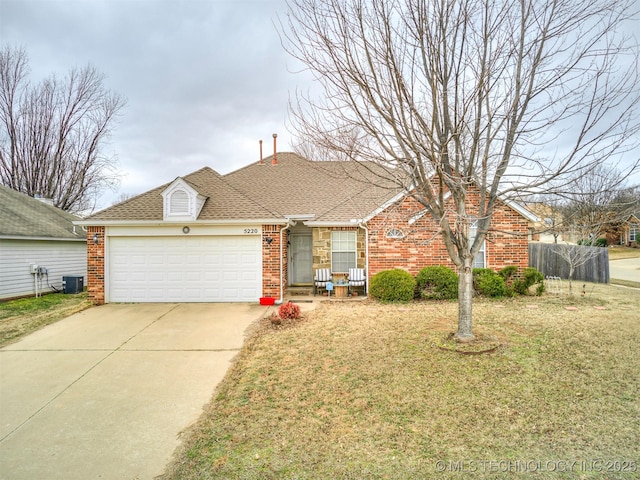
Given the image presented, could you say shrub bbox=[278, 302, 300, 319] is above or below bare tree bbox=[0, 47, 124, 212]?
below

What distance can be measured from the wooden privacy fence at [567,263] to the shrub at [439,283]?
5.11 metres

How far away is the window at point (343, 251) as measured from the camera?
40.2 ft

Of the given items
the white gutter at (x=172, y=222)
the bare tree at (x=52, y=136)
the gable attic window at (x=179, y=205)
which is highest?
the bare tree at (x=52, y=136)

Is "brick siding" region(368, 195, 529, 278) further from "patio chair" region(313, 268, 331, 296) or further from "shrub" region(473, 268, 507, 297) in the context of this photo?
"patio chair" region(313, 268, 331, 296)

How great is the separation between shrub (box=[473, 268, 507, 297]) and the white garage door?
22.4 feet

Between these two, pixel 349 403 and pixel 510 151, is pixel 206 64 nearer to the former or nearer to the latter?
pixel 510 151

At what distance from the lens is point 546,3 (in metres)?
5.02

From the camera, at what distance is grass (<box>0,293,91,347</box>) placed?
26.7 feet

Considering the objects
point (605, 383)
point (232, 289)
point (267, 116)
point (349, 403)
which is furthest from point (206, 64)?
point (605, 383)

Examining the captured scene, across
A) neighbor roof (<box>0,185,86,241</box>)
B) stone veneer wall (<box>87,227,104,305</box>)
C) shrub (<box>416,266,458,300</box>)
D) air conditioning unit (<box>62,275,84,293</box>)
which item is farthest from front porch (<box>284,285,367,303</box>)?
neighbor roof (<box>0,185,86,241</box>)

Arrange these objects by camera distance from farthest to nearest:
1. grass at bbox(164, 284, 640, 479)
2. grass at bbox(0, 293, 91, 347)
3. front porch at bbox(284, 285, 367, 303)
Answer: front porch at bbox(284, 285, 367, 303)
grass at bbox(0, 293, 91, 347)
grass at bbox(164, 284, 640, 479)

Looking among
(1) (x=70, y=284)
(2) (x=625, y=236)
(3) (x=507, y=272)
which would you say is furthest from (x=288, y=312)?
(2) (x=625, y=236)

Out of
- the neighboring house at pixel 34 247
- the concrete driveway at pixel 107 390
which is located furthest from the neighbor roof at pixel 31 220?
the concrete driveway at pixel 107 390

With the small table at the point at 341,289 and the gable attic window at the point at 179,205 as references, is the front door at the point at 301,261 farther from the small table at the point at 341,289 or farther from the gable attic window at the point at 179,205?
the gable attic window at the point at 179,205
